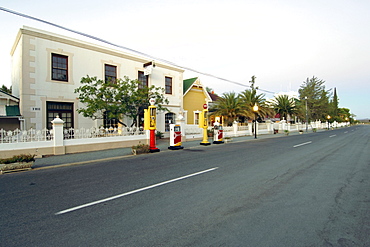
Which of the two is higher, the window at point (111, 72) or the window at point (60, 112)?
the window at point (111, 72)

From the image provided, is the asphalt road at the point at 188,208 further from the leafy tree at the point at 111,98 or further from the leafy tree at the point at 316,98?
the leafy tree at the point at 316,98

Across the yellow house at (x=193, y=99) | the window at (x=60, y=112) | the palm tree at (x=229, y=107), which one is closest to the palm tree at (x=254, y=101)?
the palm tree at (x=229, y=107)

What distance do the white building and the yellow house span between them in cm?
786

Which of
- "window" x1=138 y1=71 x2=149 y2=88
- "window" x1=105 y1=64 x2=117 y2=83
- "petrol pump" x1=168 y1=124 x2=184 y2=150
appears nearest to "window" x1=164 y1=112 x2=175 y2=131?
"window" x1=138 y1=71 x2=149 y2=88

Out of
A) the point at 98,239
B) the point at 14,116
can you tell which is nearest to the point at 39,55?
the point at 14,116

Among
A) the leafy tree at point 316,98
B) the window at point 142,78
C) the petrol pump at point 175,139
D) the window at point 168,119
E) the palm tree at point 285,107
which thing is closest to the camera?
the petrol pump at point 175,139

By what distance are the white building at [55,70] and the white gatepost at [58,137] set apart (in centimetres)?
452

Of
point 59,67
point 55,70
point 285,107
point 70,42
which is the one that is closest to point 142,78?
point 70,42

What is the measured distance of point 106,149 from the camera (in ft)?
41.5

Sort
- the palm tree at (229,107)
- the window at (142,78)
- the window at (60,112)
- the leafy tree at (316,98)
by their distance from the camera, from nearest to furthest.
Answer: the window at (60,112)
the window at (142,78)
the palm tree at (229,107)
the leafy tree at (316,98)

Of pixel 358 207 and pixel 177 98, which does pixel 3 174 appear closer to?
pixel 358 207

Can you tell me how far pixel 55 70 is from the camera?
15.0 m

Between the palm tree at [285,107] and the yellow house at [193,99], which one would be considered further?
the palm tree at [285,107]

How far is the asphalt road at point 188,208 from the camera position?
123 inches
